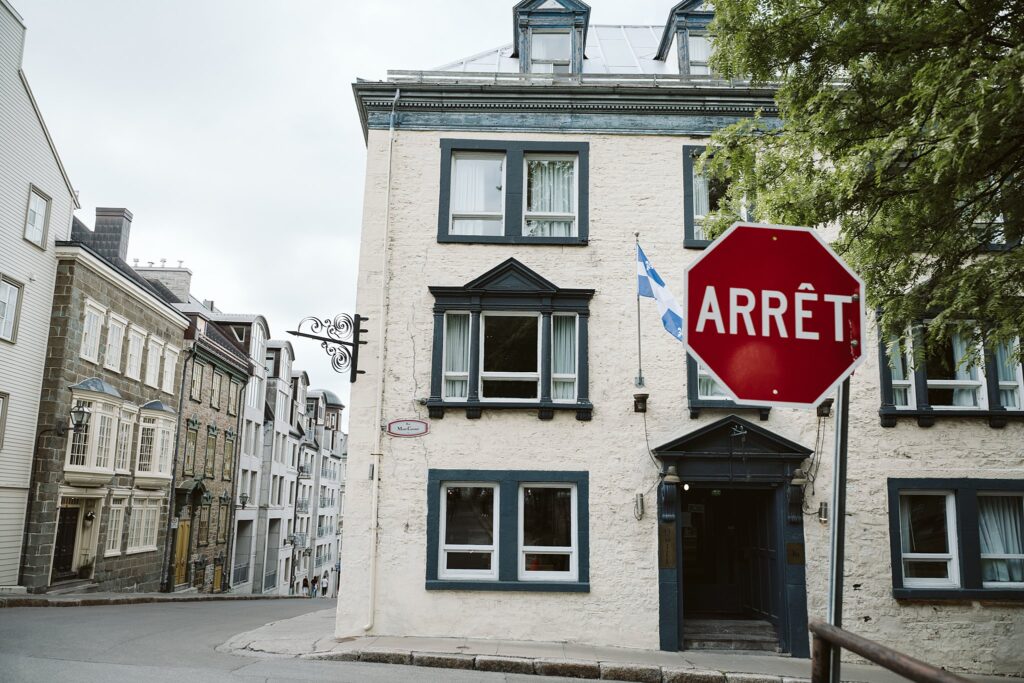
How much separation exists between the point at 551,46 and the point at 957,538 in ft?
37.9

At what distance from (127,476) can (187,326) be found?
7014 millimetres

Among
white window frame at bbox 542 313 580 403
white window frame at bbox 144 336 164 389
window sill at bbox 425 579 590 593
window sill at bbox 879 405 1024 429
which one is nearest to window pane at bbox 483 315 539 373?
white window frame at bbox 542 313 580 403

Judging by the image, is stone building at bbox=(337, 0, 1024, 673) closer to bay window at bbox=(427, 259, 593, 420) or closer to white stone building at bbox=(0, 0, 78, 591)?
bay window at bbox=(427, 259, 593, 420)

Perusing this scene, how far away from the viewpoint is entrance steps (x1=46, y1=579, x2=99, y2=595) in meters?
22.9

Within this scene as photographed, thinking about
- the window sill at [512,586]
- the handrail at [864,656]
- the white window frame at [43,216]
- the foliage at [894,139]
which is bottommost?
the window sill at [512,586]

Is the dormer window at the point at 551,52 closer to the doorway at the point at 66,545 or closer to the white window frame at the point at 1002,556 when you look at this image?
the white window frame at the point at 1002,556

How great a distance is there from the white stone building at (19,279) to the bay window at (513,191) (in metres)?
14.1

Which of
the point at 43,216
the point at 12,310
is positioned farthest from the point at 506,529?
the point at 43,216

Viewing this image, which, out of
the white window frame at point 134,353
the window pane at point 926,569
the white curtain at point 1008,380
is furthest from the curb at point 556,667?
the white window frame at point 134,353

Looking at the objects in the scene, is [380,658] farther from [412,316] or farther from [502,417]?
[412,316]

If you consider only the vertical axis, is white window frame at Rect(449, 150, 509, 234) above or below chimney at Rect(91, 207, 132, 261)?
below

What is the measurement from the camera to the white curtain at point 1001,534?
13.0m

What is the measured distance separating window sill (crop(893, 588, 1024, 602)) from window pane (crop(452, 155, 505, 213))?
921cm

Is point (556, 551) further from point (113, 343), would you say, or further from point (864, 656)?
point (113, 343)
